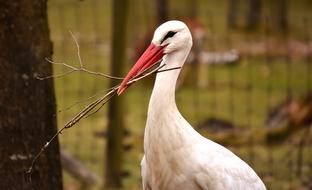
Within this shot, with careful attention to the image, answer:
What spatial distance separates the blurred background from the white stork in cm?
43

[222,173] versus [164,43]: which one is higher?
[164,43]

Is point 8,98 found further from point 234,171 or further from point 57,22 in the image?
point 57,22

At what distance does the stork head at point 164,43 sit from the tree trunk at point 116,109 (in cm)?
261

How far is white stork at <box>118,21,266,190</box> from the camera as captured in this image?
456cm

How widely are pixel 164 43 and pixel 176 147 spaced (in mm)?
575

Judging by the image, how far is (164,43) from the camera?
4473 millimetres

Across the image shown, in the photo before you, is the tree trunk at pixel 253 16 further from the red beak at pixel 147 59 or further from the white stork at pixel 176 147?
the red beak at pixel 147 59

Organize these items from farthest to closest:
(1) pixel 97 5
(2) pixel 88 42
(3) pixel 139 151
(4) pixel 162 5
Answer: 1. (1) pixel 97 5
2. (2) pixel 88 42
3. (4) pixel 162 5
4. (3) pixel 139 151

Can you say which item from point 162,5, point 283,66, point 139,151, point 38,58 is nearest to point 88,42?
point 162,5

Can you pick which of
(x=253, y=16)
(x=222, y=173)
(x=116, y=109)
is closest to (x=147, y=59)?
(x=222, y=173)

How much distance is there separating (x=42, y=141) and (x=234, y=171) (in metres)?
1.10

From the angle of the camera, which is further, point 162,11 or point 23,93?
point 162,11

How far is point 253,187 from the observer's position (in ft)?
15.8

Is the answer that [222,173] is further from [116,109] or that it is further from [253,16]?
[253,16]
